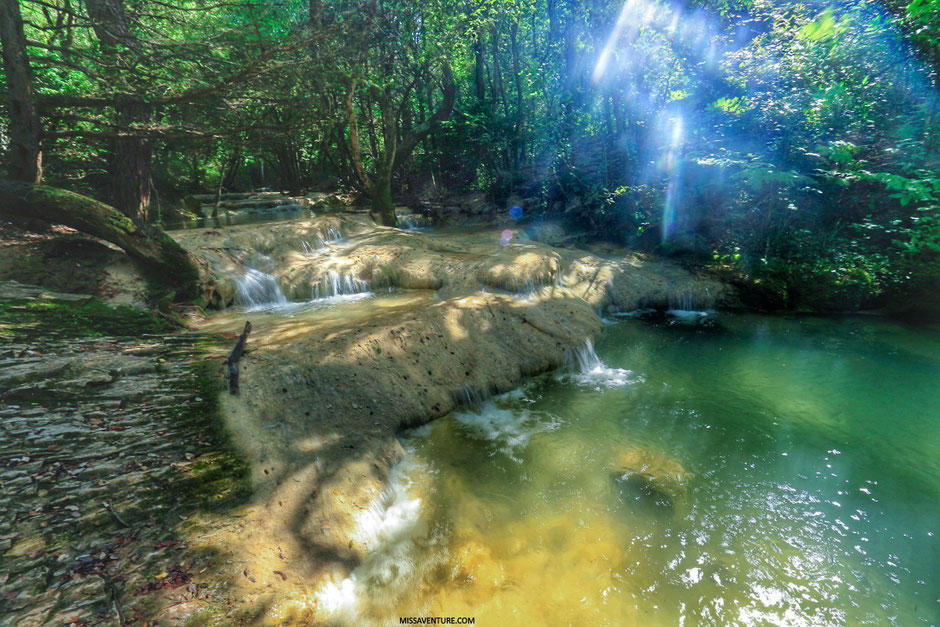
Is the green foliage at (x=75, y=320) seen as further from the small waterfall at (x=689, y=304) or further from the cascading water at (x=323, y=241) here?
the small waterfall at (x=689, y=304)

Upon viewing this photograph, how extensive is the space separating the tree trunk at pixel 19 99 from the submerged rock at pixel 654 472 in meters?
9.05

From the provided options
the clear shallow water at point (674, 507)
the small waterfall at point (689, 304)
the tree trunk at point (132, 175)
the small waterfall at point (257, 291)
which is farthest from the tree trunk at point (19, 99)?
the small waterfall at point (689, 304)

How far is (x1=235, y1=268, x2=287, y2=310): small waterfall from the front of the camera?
7.17 m

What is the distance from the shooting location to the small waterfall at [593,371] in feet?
19.5

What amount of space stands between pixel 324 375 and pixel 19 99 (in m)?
6.03

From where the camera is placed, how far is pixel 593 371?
249 inches

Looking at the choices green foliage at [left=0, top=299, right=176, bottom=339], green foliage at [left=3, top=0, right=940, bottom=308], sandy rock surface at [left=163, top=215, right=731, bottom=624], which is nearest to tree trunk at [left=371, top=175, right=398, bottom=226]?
green foliage at [left=3, top=0, right=940, bottom=308]

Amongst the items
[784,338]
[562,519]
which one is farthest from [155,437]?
[784,338]

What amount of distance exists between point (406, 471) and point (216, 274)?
5533mm

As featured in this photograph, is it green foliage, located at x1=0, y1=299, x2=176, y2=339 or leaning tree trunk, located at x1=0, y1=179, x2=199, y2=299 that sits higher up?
leaning tree trunk, located at x1=0, y1=179, x2=199, y2=299

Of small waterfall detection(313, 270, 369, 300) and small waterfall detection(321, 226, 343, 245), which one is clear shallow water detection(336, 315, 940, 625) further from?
small waterfall detection(321, 226, 343, 245)

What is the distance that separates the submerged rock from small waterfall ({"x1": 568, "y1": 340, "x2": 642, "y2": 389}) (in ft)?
5.23

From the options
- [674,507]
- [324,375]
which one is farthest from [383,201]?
[674,507]

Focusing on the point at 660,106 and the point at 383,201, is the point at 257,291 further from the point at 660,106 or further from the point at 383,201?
the point at 660,106
